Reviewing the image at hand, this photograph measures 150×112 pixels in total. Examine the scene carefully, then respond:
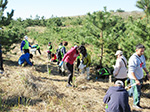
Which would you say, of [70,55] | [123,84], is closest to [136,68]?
[123,84]

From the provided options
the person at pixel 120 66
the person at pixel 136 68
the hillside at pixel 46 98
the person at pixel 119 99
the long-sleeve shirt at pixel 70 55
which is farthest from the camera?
the long-sleeve shirt at pixel 70 55

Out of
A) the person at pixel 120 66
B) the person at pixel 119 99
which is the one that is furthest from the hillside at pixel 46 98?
the person at pixel 119 99

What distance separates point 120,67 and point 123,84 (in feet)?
4.56

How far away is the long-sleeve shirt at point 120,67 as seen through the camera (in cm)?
371

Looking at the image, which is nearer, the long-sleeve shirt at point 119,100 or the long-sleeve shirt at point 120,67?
the long-sleeve shirt at point 119,100

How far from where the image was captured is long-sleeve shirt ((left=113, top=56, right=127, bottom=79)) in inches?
146

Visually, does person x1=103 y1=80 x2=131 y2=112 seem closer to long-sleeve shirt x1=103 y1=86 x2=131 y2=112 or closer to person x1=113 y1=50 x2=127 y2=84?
long-sleeve shirt x1=103 y1=86 x2=131 y2=112

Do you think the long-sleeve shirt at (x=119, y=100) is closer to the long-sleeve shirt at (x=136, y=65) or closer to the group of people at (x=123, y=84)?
the group of people at (x=123, y=84)

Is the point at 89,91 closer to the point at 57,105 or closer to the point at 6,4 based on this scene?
the point at 57,105

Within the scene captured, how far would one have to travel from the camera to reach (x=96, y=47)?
7023 millimetres

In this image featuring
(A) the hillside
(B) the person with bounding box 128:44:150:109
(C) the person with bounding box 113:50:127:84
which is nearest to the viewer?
(B) the person with bounding box 128:44:150:109

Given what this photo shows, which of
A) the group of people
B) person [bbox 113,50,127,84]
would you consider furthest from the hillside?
person [bbox 113,50,127,84]

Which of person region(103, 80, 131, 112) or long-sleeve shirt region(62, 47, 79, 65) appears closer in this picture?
person region(103, 80, 131, 112)

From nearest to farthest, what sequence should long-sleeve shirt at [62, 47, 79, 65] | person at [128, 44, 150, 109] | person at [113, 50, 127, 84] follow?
person at [128, 44, 150, 109] < person at [113, 50, 127, 84] < long-sleeve shirt at [62, 47, 79, 65]
